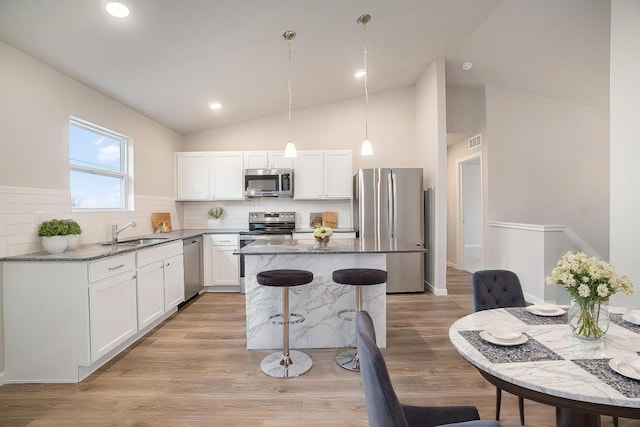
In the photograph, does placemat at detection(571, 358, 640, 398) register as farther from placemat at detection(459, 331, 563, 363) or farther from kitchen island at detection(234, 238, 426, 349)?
kitchen island at detection(234, 238, 426, 349)

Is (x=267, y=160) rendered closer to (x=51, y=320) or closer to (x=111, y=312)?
(x=111, y=312)

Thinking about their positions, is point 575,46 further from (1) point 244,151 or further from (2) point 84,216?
(2) point 84,216

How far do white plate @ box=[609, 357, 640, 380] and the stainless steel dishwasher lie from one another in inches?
164

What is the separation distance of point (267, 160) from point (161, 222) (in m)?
1.86

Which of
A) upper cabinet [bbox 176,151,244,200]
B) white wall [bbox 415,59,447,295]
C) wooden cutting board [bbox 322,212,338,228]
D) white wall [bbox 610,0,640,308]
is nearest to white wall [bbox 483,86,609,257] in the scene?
white wall [bbox 415,59,447,295]

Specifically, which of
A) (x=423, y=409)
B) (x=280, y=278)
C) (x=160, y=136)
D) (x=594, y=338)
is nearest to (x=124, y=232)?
(x=160, y=136)

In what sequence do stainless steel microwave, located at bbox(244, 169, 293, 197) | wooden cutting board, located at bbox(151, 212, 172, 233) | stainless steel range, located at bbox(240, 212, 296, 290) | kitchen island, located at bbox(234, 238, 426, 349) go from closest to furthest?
kitchen island, located at bbox(234, 238, 426, 349)
wooden cutting board, located at bbox(151, 212, 172, 233)
stainless steel microwave, located at bbox(244, 169, 293, 197)
stainless steel range, located at bbox(240, 212, 296, 290)

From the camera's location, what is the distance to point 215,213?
214 inches

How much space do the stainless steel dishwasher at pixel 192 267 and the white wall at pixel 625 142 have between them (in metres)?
4.56

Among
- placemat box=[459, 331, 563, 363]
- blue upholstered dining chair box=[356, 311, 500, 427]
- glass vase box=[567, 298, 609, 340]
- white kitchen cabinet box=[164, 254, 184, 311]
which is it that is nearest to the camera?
blue upholstered dining chair box=[356, 311, 500, 427]

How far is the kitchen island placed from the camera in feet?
9.75

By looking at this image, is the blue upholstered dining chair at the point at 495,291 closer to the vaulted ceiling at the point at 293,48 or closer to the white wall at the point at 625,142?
the white wall at the point at 625,142

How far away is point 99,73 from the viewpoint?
3.09m

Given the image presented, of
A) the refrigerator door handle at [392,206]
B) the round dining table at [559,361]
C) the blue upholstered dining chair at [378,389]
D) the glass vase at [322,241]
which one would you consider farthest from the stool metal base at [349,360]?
the refrigerator door handle at [392,206]
